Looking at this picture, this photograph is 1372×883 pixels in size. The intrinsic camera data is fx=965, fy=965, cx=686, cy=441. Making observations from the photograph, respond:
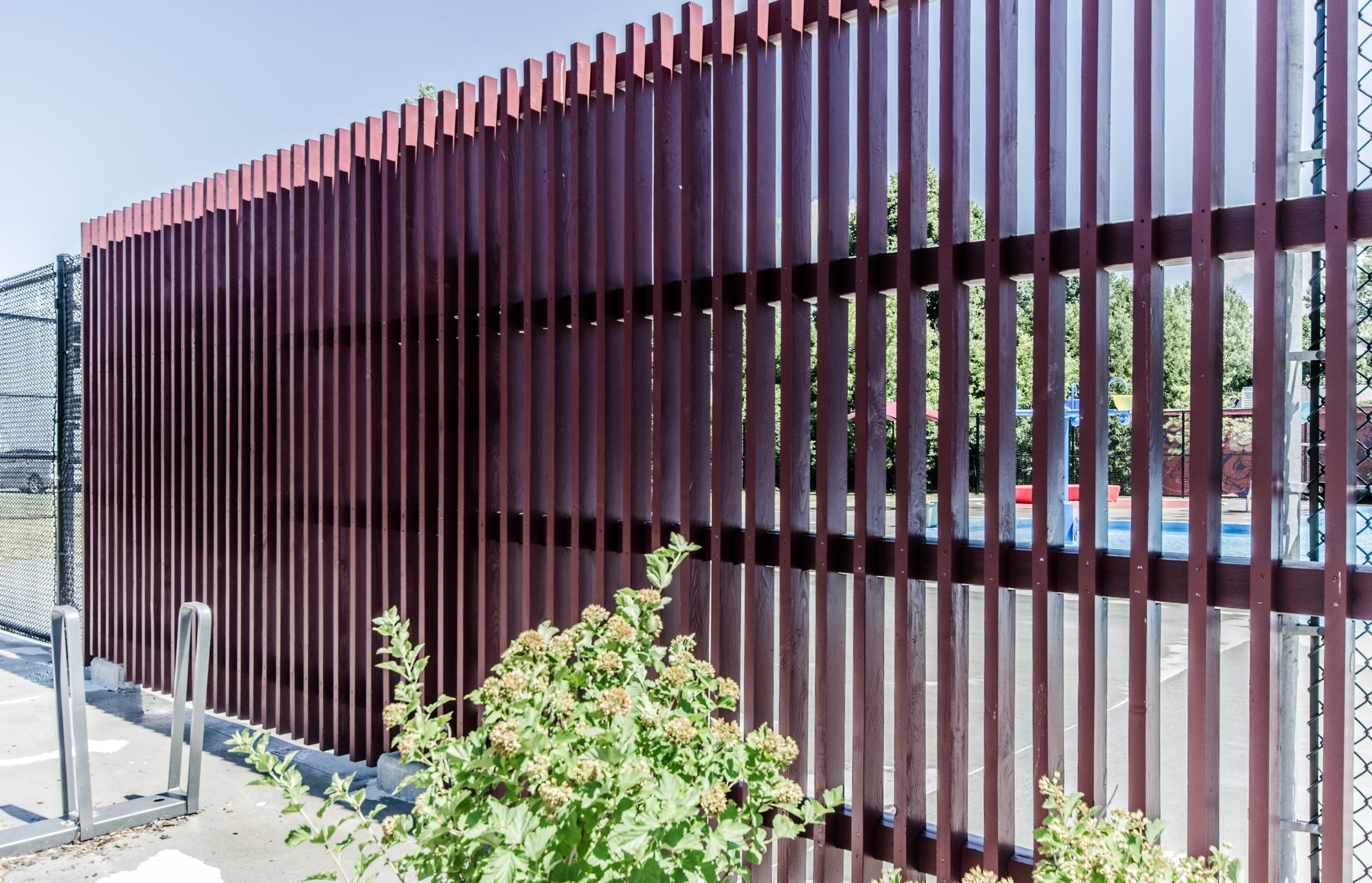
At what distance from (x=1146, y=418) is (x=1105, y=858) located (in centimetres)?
136

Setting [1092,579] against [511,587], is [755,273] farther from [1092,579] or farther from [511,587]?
[511,587]

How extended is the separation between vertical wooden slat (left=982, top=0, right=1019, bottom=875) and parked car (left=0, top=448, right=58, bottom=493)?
848cm

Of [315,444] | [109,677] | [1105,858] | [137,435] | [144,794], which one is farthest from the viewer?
[109,677]

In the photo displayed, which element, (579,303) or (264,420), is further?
(264,420)

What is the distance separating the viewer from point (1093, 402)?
9.36 feet

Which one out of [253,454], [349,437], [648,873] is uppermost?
[349,437]

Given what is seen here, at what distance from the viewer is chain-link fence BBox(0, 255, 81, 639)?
27.0 ft

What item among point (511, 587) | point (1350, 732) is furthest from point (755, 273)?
point (1350, 732)

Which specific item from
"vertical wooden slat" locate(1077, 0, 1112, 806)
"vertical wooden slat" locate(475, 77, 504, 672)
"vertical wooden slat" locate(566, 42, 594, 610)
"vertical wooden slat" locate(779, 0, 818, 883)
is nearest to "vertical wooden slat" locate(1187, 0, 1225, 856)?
"vertical wooden slat" locate(1077, 0, 1112, 806)

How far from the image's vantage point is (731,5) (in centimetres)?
375

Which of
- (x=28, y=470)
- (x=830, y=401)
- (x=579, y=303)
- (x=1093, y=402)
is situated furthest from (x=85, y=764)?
(x=28, y=470)

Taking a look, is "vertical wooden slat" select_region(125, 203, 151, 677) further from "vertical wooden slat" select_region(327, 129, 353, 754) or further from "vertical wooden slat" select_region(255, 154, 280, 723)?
"vertical wooden slat" select_region(327, 129, 353, 754)

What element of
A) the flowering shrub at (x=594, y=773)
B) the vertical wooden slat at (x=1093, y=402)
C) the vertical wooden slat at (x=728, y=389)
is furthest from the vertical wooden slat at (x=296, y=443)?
the vertical wooden slat at (x=1093, y=402)

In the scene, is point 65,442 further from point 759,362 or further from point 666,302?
point 759,362
